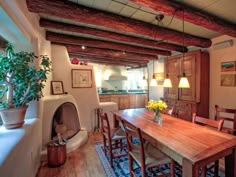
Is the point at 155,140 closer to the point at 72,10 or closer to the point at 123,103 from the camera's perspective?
the point at 72,10

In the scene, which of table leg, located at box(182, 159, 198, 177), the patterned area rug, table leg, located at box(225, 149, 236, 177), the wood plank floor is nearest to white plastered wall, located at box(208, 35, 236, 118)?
the patterned area rug

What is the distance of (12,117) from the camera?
1.64 meters

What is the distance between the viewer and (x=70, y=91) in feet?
12.8

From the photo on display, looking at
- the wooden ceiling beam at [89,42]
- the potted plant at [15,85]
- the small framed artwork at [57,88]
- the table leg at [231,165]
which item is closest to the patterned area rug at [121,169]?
the table leg at [231,165]

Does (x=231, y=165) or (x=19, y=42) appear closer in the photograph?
(x=231, y=165)

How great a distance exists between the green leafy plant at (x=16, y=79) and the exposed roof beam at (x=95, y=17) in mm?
706

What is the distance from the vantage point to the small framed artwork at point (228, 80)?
3.04 meters

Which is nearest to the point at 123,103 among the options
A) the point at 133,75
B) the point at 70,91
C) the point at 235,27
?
the point at 133,75

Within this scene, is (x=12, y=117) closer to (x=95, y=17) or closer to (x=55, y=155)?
(x=55, y=155)

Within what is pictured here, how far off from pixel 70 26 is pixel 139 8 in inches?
55.7

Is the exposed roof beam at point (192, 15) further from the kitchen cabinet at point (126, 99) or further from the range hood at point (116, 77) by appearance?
the range hood at point (116, 77)

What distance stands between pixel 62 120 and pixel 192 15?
11.4ft

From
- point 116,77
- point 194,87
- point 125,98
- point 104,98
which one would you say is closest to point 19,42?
point 194,87

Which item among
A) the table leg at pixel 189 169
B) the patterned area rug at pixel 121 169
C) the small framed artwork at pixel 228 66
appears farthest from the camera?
the small framed artwork at pixel 228 66
